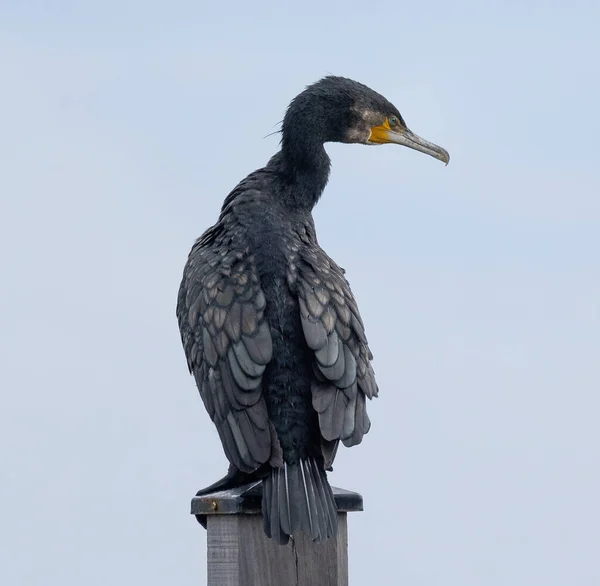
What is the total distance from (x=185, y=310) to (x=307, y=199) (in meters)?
1.00

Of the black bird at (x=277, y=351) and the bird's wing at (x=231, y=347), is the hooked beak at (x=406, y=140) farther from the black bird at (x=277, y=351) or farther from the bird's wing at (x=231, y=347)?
the bird's wing at (x=231, y=347)

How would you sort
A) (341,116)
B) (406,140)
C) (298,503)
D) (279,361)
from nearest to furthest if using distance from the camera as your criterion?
(298,503) → (279,361) → (341,116) → (406,140)

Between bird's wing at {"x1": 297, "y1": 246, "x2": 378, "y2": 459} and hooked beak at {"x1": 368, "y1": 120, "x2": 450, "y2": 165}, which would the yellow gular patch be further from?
bird's wing at {"x1": 297, "y1": 246, "x2": 378, "y2": 459}

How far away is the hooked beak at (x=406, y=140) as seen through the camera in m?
6.50

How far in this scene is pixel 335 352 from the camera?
492 centimetres

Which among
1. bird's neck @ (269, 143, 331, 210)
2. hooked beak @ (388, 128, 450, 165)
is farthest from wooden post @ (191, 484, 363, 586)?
hooked beak @ (388, 128, 450, 165)

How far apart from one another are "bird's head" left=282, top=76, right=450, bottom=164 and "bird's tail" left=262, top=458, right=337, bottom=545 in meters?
2.07

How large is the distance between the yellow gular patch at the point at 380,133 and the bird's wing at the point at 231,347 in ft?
4.57

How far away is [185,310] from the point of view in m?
5.46

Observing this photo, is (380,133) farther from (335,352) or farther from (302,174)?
(335,352)

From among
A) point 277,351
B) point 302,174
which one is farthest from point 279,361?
point 302,174

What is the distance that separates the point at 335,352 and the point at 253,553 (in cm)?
95

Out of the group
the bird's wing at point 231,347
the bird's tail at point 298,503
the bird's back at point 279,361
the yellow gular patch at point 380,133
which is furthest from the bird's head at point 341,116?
the bird's tail at point 298,503

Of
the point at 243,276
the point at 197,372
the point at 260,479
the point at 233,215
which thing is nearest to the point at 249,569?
the point at 260,479
